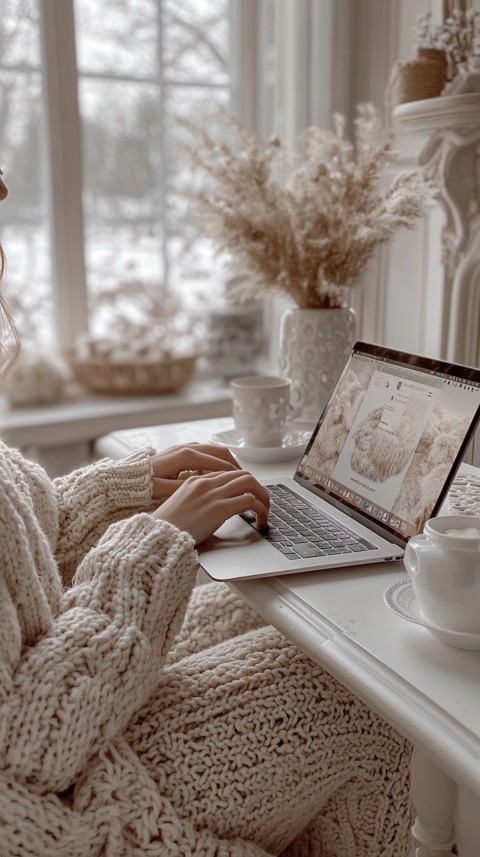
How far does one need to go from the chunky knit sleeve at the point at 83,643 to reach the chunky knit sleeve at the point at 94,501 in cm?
19

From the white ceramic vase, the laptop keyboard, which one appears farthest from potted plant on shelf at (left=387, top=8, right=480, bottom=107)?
the laptop keyboard

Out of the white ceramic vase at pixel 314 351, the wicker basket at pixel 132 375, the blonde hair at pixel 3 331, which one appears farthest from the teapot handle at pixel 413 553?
the wicker basket at pixel 132 375

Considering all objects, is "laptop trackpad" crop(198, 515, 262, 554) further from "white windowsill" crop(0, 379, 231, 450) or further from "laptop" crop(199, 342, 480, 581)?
"white windowsill" crop(0, 379, 231, 450)

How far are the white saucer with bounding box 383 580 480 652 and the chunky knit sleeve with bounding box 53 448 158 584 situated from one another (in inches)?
15.2

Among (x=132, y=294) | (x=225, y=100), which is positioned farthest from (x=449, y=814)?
(x=225, y=100)

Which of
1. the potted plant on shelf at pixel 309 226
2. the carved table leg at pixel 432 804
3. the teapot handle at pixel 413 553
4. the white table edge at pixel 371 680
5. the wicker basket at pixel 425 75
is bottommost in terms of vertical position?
the carved table leg at pixel 432 804

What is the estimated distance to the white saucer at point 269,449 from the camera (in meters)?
1.20

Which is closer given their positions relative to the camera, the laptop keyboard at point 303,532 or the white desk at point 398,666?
the white desk at point 398,666

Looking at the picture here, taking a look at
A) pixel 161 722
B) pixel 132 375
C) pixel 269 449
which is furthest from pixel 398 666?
pixel 132 375

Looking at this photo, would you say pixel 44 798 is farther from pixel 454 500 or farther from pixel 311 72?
pixel 311 72

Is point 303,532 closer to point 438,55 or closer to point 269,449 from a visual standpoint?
point 269,449

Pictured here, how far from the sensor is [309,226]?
133 cm

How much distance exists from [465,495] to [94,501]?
0.47 metres

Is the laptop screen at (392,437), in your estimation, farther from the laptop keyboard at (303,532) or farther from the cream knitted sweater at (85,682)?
the cream knitted sweater at (85,682)
